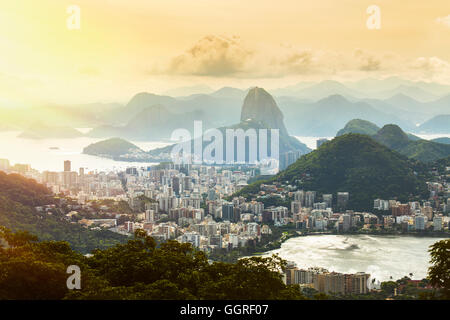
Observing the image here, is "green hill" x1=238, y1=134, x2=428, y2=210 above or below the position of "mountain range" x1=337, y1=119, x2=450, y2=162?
below

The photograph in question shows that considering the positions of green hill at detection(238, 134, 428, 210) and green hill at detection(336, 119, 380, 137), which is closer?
green hill at detection(238, 134, 428, 210)

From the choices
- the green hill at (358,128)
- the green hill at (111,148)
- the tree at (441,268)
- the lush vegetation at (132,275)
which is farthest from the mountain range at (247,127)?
the tree at (441,268)

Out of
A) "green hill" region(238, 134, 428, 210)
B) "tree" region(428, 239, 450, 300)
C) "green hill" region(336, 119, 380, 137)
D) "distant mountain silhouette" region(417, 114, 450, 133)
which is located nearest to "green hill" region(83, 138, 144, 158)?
"green hill" region(336, 119, 380, 137)

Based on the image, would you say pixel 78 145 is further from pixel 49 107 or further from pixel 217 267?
pixel 217 267

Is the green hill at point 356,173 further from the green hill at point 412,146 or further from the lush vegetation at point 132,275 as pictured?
the lush vegetation at point 132,275

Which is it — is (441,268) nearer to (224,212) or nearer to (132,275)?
(132,275)

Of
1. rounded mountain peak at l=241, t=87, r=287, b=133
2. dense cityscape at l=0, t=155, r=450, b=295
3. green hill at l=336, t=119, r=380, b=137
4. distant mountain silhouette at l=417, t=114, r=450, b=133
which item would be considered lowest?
dense cityscape at l=0, t=155, r=450, b=295

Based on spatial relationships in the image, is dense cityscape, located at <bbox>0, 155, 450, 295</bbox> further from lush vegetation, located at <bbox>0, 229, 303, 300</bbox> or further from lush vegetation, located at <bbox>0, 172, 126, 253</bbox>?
lush vegetation, located at <bbox>0, 229, 303, 300</bbox>

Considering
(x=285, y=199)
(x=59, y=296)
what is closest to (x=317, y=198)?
(x=285, y=199)

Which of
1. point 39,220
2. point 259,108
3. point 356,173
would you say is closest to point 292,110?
point 259,108
